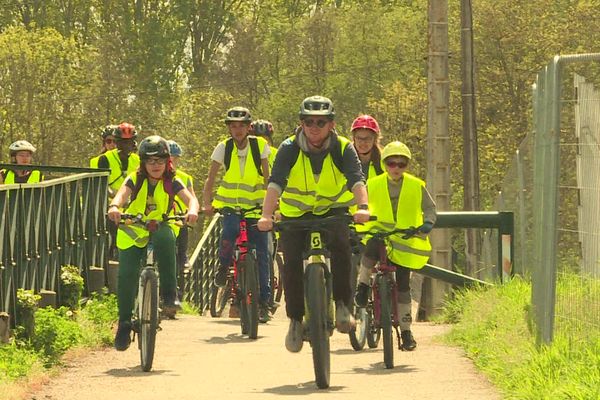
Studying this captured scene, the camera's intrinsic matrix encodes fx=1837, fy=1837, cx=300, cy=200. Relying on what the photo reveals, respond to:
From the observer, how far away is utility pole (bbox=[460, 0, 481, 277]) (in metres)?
28.1

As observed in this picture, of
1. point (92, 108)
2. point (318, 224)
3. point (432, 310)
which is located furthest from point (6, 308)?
point (92, 108)

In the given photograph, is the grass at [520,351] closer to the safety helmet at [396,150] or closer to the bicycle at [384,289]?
the bicycle at [384,289]

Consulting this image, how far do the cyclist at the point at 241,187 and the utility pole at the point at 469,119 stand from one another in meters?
12.5

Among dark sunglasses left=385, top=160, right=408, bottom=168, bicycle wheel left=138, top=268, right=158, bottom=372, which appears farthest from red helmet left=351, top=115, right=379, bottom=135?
bicycle wheel left=138, top=268, right=158, bottom=372

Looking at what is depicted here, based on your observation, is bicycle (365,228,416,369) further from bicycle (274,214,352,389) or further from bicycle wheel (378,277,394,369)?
bicycle (274,214,352,389)

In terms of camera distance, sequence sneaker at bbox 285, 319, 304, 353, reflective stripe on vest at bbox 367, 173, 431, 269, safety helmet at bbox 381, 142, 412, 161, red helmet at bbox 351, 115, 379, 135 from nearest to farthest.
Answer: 1. sneaker at bbox 285, 319, 304, 353
2. safety helmet at bbox 381, 142, 412, 161
3. reflective stripe on vest at bbox 367, 173, 431, 269
4. red helmet at bbox 351, 115, 379, 135

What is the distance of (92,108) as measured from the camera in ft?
221

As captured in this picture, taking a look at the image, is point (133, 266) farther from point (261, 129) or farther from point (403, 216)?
point (261, 129)

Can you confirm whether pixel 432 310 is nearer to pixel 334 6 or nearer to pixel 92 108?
pixel 92 108

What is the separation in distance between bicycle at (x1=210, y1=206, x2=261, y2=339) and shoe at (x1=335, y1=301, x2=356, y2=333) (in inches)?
138

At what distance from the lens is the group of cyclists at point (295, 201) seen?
11.0 metres

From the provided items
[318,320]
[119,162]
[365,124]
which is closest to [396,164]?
[365,124]

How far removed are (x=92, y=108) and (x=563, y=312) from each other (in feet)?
189

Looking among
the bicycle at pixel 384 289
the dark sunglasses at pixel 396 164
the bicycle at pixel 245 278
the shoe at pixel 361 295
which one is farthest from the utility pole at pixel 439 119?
the bicycle at pixel 384 289
